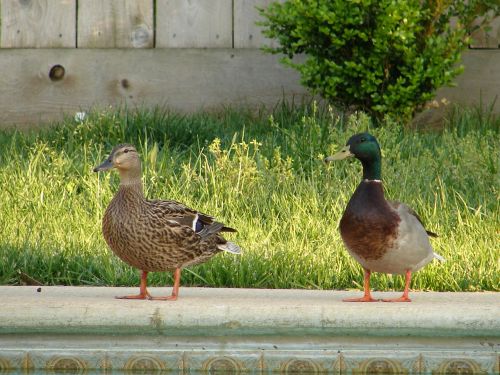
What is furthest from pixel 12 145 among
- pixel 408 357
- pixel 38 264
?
pixel 408 357

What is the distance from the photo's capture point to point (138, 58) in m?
9.60

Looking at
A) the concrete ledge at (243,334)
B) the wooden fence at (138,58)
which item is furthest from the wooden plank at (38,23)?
the concrete ledge at (243,334)

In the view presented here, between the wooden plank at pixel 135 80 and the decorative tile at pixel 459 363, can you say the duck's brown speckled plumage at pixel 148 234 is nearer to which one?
the decorative tile at pixel 459 363

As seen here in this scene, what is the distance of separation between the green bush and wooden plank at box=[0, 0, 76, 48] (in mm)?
1871

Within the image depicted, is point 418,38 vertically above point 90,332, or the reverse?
point 418,38

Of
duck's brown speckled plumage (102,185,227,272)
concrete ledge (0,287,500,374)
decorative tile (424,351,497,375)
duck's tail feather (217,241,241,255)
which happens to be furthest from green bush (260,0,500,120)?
decorative tile (424,351,497,375)

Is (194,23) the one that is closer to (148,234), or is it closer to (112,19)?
(112,19)

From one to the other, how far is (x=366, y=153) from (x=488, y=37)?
15.4ft

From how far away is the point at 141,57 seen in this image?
31.5 ft

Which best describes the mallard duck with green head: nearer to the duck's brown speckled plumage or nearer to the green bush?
the duck's brown speckled plumage

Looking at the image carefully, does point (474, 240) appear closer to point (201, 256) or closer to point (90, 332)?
point (201, 256)

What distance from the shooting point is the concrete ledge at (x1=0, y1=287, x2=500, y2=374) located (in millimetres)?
4391

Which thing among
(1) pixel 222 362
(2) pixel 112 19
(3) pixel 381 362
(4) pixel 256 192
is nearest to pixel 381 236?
(3) pixel 381 362

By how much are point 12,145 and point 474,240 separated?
3.69 meters
